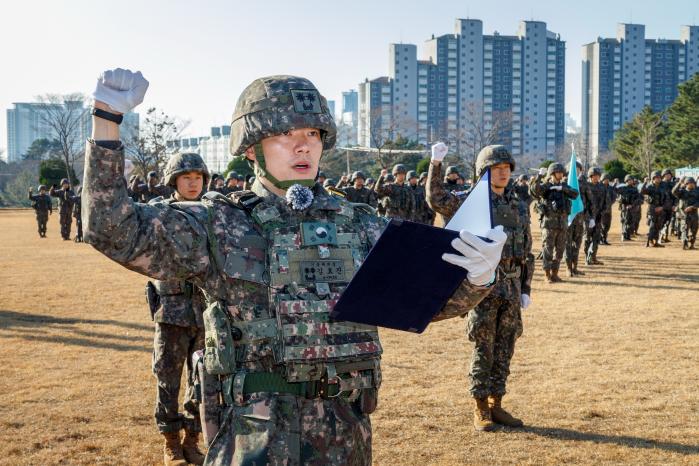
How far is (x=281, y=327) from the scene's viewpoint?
9.59 feet

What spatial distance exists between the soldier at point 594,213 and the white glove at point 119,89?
1635 cm

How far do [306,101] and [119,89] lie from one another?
0.87 metres

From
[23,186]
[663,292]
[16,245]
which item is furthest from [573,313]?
[23,186]

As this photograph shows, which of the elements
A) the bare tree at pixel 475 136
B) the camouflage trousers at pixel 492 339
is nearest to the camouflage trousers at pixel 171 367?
the camouflage trousers at pixel 492 339

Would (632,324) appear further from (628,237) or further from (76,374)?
(628,237)

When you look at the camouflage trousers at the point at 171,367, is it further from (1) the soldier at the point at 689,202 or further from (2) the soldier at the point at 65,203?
(2) the soldier at the point at 65,203

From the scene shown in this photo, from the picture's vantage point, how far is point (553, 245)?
15.5m

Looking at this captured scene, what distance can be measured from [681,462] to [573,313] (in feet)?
21.5

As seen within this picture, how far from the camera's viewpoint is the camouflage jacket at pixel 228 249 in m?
2.63

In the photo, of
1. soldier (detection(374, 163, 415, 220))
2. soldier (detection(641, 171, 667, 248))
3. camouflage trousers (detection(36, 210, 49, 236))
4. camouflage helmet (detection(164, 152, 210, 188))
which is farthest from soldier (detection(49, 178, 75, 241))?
camouflage helmet (detection(164, 152, 210, 188))

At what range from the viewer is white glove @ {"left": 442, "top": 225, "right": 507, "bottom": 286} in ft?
9.04

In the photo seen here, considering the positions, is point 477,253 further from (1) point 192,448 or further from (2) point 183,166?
(2) point 183,166

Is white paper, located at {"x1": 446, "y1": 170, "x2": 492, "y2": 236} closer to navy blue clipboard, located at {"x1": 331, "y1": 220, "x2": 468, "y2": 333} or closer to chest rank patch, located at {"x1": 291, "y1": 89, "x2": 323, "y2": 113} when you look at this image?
navy blue clipboard, located at {"x1": 331, "y1": 220, "x2": 468, "y2": 333}

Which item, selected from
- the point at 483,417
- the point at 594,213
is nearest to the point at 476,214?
the point at 483,417
